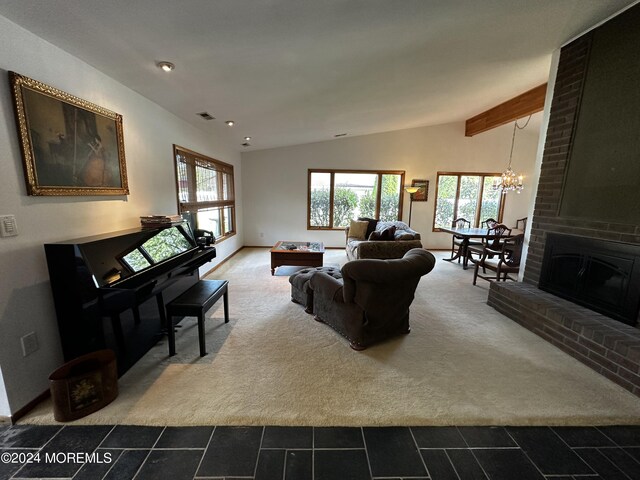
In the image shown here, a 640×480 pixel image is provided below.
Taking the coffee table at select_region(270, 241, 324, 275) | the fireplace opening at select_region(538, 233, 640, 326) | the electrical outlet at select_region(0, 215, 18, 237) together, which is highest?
the electrical outlet at select_region(0, 215, 18, 237)

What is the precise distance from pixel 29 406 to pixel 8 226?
1.17 metres

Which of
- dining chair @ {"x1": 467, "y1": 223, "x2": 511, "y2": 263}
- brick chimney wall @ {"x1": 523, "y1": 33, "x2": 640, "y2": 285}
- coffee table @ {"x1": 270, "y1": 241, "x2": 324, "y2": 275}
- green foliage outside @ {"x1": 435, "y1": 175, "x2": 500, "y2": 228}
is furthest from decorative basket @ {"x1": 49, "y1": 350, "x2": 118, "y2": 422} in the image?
green foliage outside @ {"x1": 435, "y1": 175, "x2": 500, "y2": 228}

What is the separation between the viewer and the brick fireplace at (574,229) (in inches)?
84.4

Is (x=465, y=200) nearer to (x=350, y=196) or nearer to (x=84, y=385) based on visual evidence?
(x=350, y=196)

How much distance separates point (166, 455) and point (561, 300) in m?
3.71

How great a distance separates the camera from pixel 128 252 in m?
2.10

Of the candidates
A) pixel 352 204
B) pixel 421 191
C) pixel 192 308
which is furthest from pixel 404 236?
pixel 192 308

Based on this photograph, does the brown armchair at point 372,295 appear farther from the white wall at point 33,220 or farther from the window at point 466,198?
the window at point 466,198

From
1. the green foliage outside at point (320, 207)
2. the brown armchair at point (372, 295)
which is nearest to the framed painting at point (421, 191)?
the green foliage outside at point (320, 207)

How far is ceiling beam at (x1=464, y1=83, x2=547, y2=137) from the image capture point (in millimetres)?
4267

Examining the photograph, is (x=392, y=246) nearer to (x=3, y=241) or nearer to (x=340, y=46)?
(x=340, y=46)

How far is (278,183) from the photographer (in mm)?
6531

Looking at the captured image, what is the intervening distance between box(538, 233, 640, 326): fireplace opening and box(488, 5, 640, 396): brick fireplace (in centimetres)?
4

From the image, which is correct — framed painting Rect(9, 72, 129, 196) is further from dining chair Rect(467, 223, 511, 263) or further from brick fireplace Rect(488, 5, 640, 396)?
dining chair Rect(467, 223, 511, 263)
